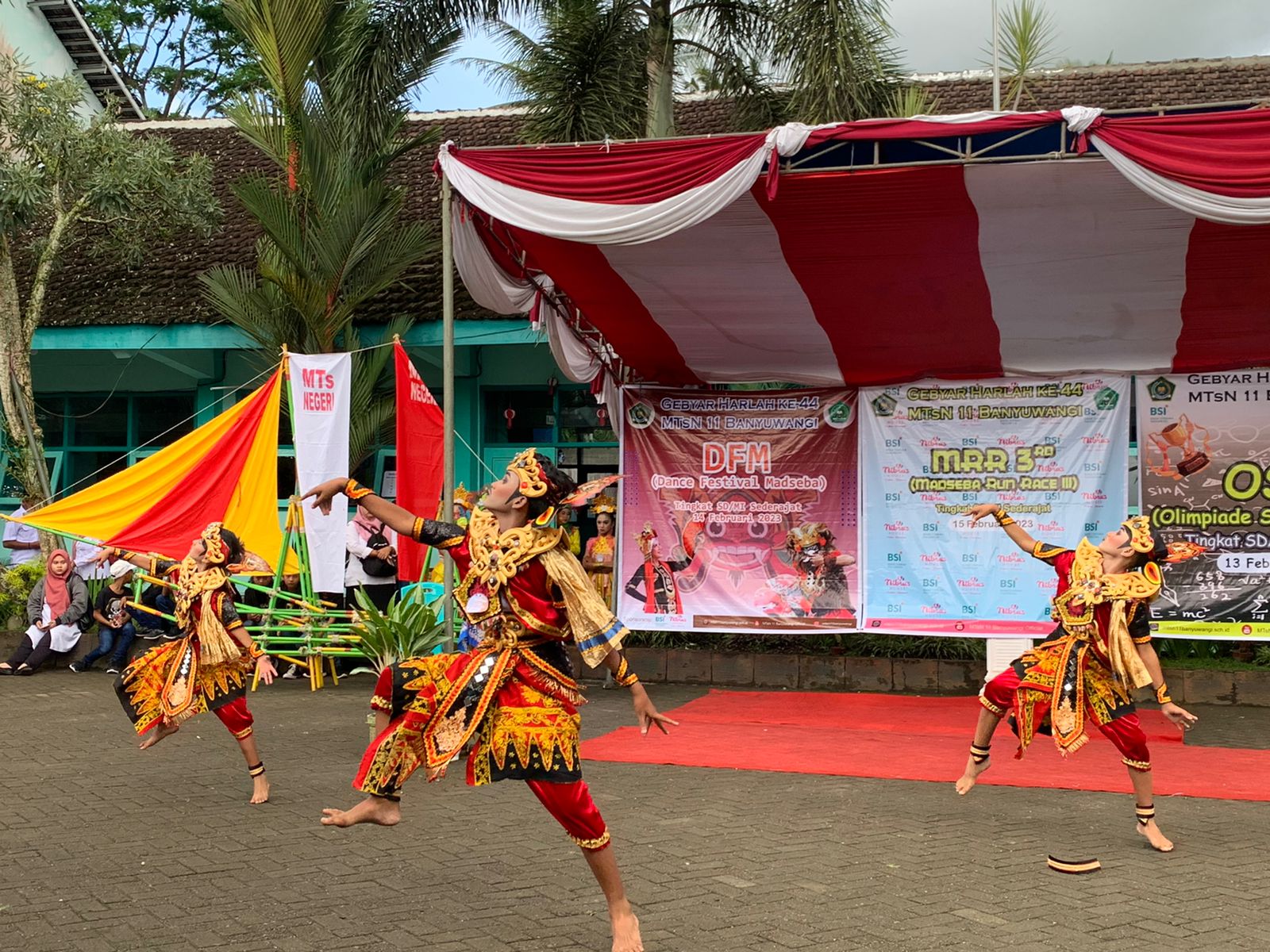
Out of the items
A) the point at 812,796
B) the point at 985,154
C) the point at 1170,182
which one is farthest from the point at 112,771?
the point at 1170,182

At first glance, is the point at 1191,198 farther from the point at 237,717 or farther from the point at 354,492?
the point at 237,717

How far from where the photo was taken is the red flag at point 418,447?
8.59 metres

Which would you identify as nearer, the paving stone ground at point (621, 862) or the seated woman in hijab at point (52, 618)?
the paving stone ground at point (621, 862)

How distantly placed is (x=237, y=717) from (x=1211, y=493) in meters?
7.38

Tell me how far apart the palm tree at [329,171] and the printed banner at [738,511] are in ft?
11.1

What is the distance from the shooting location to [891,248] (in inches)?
348

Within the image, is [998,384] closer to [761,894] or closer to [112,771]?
[761,894]

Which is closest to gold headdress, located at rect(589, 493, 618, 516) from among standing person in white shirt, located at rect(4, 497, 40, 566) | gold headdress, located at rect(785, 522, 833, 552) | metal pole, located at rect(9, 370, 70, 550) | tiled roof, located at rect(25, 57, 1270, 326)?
gold headdress, located at rect(785, 522, 833, 552)

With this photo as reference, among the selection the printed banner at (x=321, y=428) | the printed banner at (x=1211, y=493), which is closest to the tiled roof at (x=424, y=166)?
the printed banner at (x=321, y=428)

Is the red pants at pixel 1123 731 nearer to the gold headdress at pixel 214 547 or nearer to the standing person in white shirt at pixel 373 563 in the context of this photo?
the gold headdress at pixel 214 547

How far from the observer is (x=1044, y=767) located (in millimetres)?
8031

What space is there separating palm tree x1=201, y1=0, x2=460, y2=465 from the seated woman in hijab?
2.94 m

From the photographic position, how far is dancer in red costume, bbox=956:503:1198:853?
19.7 feet

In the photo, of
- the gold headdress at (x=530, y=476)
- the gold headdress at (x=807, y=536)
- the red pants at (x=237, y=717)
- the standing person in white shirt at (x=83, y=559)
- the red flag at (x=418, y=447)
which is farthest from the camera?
the standing person in white shirt at (x=83, y=559)
